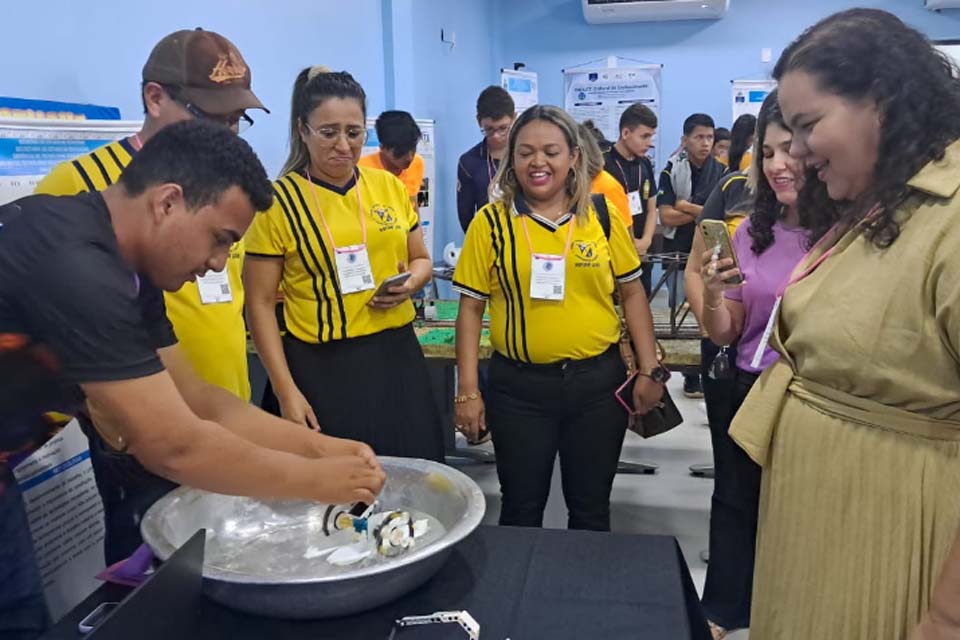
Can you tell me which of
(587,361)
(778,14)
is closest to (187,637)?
(587,361)

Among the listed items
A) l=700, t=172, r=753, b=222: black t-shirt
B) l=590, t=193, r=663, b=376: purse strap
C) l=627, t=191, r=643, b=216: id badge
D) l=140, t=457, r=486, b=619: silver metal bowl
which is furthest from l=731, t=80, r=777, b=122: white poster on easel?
l=140, t=457, r=486, b=619: silver metal bowl

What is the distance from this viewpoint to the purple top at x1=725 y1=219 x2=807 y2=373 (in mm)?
1647

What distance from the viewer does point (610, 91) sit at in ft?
22.8

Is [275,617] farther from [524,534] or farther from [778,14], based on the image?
[778,14]

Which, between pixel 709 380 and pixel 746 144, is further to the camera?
pixel 746 144

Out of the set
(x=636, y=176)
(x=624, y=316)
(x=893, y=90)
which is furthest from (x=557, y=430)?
(x=636, y=176)

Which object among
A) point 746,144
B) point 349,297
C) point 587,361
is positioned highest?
point 746,144

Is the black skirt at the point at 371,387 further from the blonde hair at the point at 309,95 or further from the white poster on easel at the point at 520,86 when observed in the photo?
the white poster on easel at the point at 520,86

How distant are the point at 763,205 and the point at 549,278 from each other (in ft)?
1.68

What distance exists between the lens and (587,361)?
1834 mm

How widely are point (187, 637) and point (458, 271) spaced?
45.0 inches

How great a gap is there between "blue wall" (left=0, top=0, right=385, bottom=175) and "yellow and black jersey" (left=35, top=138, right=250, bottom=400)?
637 mm

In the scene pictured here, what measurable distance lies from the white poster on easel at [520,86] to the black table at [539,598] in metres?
5.24

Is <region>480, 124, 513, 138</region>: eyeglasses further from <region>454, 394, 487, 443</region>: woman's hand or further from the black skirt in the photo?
<region>454, 394, 487, 443</region>: woman's hand
